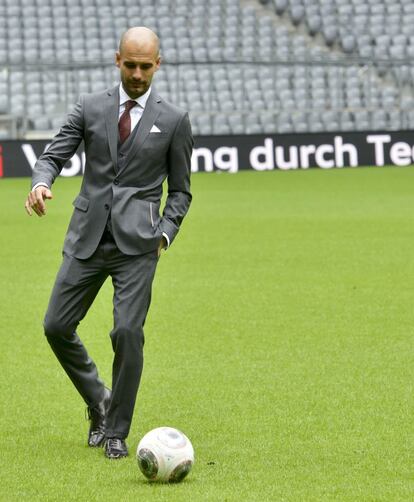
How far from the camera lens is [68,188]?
26.1 metres

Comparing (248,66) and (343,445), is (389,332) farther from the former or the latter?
(248,66)

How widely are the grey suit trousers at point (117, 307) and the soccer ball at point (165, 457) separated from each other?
1.59 feet

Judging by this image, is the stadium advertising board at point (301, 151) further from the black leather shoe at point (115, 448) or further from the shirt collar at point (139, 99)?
the black leather shoe at point (115, 448)

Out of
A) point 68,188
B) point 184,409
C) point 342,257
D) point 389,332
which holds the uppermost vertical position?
point 184,409

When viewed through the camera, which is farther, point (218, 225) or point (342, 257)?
point (218, 225)

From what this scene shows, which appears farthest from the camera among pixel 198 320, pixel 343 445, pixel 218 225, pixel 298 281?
pixel 218 225

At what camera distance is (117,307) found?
22.6 ft

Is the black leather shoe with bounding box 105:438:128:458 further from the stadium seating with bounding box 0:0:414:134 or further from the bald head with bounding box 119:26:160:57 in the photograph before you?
the stadium seating with bounding box 0:0:414:134

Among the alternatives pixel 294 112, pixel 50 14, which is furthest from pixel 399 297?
pixel 50 14

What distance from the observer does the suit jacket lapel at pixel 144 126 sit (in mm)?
6891

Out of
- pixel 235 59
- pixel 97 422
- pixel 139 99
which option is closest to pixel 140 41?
pixel 139 99

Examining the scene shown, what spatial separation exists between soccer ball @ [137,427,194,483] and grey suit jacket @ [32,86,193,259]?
102 centimetres

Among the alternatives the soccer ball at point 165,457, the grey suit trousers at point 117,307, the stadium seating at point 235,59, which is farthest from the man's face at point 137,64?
the stadium seating at point 235,59

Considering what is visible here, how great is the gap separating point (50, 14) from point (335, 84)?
7.80 metres
